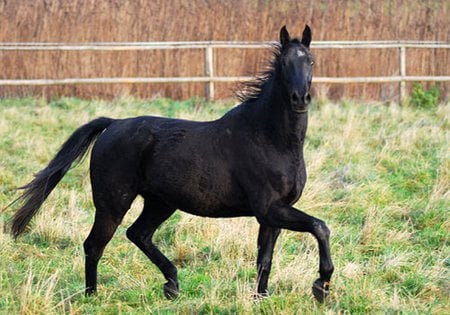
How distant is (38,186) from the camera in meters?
6.16

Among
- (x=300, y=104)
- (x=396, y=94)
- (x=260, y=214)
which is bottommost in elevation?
(x=396, y=94)

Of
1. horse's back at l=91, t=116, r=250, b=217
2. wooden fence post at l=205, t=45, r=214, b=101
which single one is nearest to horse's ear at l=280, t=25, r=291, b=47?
horse's back at l=91, t=116, r=250, b=217

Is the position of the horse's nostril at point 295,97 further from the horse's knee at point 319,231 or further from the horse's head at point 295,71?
the horse's knee at point 319,231

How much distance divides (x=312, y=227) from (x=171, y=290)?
1235 mm

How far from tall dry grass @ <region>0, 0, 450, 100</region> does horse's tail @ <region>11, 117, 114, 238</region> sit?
11.9 metres

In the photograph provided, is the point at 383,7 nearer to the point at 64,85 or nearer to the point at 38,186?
the point at 64,85

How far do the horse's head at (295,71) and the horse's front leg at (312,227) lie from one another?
663 millimetres

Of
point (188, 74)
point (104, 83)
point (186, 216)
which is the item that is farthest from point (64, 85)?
point (186, 216)

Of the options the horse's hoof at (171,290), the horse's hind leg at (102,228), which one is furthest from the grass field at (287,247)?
the horse's hind leg at (102,228)

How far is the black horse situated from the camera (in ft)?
17.0

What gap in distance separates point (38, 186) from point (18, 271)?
67 centimetres

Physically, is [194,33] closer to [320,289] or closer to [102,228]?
[102,228]

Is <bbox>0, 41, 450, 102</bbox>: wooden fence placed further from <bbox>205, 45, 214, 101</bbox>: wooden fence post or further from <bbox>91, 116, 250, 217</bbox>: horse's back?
<bbox>91, 116, 250, 217</bbox>: horse's back

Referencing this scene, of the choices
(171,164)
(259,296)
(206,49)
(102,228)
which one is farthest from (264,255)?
(206,49)
